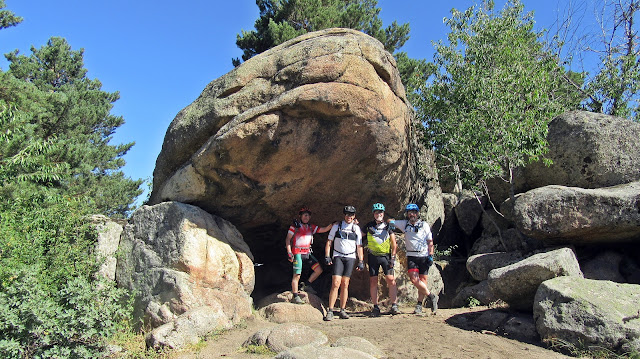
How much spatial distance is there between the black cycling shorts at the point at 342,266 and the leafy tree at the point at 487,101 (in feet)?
12.8

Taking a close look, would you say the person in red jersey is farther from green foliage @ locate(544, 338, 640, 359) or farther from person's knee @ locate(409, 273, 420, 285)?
green foliage @ locate(544, 338, 640, 359)

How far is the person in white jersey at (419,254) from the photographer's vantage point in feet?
30.4

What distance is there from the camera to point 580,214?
29.9 feet

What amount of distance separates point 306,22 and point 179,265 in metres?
15.1

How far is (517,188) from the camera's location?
12.2 m

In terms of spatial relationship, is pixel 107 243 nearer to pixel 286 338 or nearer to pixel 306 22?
pixel 286 338

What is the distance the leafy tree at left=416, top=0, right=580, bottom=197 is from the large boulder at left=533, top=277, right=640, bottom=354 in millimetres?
3911

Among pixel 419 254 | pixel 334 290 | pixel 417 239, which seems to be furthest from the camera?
pixel 417 239

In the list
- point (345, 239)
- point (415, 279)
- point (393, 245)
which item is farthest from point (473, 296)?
point (345, 239)

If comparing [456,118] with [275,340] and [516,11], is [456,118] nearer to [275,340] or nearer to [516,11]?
[516,11]

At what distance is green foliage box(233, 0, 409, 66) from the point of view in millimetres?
20094

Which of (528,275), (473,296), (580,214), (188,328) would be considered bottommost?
(188,328)

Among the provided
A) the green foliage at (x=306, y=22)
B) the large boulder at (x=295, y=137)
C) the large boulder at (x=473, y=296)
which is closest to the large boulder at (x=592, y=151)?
the large boulder at (x=473, y=296)

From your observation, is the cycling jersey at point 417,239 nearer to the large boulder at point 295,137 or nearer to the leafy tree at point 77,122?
the large boulder at point 295,137
